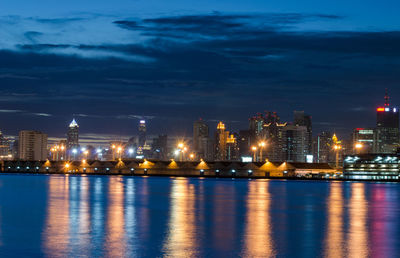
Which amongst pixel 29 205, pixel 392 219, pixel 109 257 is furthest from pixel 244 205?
pixel 109 257

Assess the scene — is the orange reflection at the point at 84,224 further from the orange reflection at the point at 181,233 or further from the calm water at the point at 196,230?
the orange reflection at the point at 181,233

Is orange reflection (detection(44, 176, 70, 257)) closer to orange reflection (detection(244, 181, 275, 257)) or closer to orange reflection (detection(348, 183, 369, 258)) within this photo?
orange reflection (detection(244, 181, 275, 257))

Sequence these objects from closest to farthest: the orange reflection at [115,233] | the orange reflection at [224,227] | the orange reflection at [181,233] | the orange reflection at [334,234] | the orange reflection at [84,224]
A: the orange reflection at [181,233] → the orange reflection at [115,233] → the orange reflection at [334,234] → the orange reflection at [224,227] → the orange reflection at [84,224]

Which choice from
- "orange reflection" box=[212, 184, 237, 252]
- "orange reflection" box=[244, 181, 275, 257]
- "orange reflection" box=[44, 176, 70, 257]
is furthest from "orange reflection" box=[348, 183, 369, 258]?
"orange reflection" box=[44, 176, 70, 257]

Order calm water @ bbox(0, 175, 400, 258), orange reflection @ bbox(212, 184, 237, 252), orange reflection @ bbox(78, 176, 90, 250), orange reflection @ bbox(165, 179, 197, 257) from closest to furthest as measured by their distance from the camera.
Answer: orange reflection @ bbox(165, 179, 197, 257)
calm water @ bbox(0, 175, 400, 258)
orange reflection @ bbox(212, 184, 237, 252)
orange reflection @ bbox(78, 176, 90, 250)

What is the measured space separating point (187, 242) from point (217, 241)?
2.13 m

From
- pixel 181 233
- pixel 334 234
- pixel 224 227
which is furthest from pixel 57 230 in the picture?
pixel 334 234

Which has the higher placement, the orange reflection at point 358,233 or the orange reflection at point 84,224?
the orange reflection at point 84,224

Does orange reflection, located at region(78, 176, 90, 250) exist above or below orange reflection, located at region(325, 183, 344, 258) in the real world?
above

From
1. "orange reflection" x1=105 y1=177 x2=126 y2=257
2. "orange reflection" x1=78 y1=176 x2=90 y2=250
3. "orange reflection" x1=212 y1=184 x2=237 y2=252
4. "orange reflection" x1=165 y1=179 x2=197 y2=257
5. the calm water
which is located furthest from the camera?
"orange reflection" x1=78 y1=176 x2=90 y2=250

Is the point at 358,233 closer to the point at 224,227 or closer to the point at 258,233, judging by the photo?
the point at 258,233

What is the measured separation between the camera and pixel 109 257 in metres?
36.0

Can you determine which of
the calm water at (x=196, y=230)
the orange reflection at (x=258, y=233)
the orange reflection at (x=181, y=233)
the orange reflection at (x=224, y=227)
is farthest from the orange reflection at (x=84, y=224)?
the orange reflection at (x=258, y=233)

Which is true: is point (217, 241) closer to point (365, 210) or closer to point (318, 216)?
point (318, 216)
